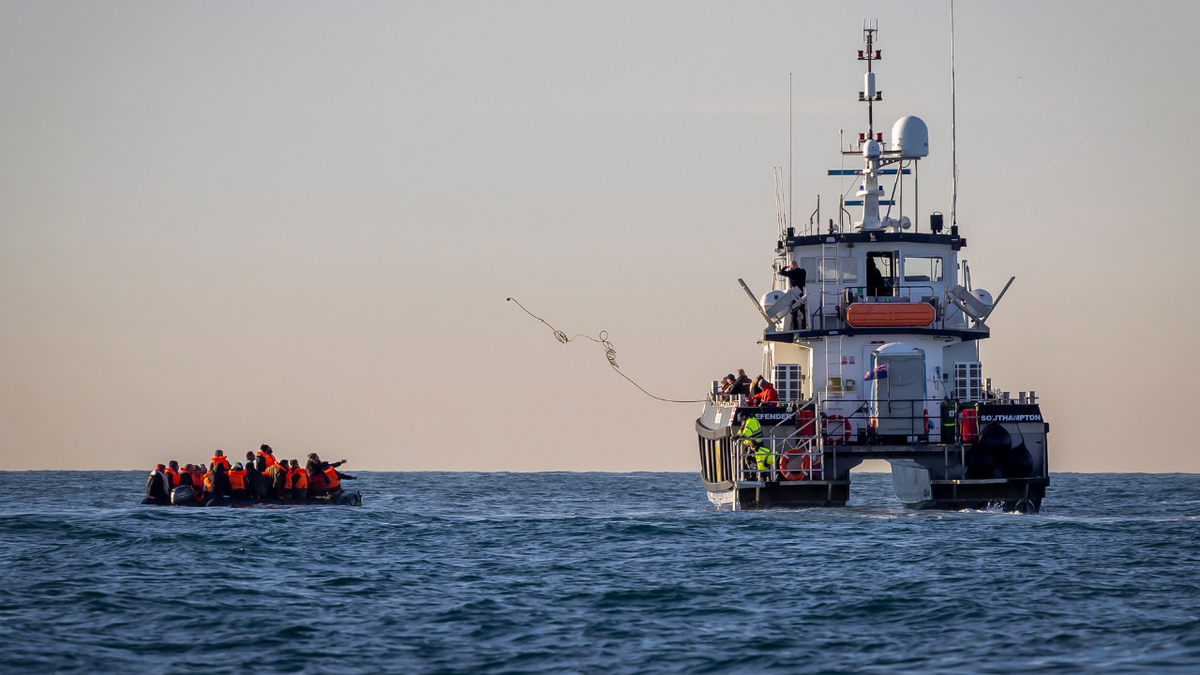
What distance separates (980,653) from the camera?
1395cm

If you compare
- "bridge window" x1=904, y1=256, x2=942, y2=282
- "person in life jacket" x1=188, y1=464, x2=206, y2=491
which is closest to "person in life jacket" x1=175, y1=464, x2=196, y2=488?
"person in life jacket" x1=188, y1=464, x2=206, y2=491

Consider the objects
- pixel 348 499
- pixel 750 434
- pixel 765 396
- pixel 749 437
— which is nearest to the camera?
pixel 749 437

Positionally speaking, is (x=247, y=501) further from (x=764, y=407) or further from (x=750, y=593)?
(x=750, y=593)

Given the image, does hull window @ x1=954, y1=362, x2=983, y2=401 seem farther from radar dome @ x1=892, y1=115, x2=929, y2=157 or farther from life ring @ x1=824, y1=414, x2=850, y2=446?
radar dome @ x1=892, y1=115, x2=929, y2=157

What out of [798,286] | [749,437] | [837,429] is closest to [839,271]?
[798,286]

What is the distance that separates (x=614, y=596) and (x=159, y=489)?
884 inches

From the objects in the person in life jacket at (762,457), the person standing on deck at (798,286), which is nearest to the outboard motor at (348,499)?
the person in life jacket at (762,457)

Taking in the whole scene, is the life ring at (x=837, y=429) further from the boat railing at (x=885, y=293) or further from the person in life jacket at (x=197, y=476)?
the person in life jacket at (x=197, y=476)

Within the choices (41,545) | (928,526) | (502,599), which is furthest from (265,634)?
(928,526)

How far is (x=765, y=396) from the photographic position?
30891 millimetres

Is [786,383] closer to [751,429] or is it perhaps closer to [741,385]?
[741,385]

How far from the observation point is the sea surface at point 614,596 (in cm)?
1402

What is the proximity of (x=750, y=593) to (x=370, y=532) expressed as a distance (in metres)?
11.8

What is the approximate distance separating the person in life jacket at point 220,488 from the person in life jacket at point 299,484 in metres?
1.73
